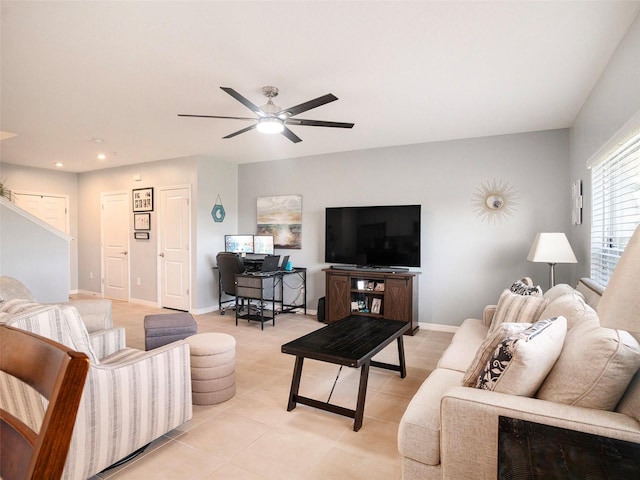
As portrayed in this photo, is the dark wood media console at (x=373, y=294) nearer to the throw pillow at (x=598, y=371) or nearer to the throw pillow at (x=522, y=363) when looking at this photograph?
the throw pillow at (x=522, y=363)

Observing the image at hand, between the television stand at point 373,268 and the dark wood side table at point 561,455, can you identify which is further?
the television stand at point 373,268

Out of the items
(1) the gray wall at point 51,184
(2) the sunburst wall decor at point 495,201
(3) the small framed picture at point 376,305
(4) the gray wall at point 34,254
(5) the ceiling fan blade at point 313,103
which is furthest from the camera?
(1) the gray wall at point 51,184

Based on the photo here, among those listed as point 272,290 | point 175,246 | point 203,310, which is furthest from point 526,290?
point 175,246

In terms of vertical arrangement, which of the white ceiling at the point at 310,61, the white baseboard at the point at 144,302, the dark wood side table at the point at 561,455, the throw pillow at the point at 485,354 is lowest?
the white baseboard at the point at 144,302

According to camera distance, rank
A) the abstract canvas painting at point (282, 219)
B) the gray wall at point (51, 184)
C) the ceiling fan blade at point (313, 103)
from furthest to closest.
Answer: the gray wall at point (51, 184)
the abstract canvas painting at point (282, 219)
the ceiling fan blade at point (313, 103)

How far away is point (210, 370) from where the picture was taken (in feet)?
8.59

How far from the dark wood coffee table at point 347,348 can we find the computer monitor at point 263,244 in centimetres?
294

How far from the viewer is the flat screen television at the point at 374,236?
4.65m

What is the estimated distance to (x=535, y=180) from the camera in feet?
13.8

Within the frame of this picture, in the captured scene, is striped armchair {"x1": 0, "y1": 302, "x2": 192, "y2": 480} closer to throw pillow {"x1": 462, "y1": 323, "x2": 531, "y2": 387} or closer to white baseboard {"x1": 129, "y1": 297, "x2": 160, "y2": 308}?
throw pillow {"x1": 462, "y1": 323, "x2": 531, "y2": 387}

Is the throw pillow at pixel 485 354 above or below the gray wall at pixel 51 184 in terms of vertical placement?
below

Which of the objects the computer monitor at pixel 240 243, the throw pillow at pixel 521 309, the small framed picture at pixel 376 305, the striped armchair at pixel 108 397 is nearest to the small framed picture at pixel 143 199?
the computer monitor at pixel 240 243

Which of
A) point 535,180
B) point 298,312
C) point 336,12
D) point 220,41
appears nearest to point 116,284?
point 298,312

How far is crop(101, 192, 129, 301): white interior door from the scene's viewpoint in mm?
6555
